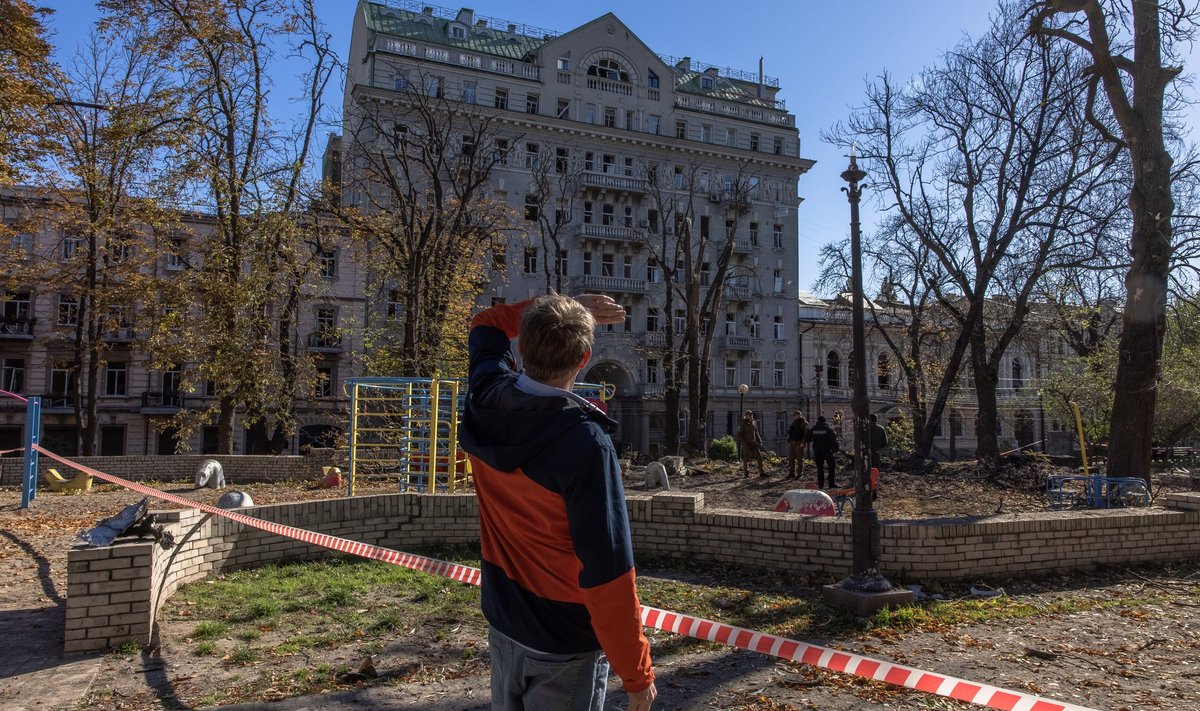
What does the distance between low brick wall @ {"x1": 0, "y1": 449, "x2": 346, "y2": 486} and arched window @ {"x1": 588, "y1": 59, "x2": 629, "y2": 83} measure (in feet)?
111

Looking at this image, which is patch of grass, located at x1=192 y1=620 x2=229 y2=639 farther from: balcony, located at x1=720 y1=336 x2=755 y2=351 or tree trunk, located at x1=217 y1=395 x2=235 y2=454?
balcony, located at x1=720 y1=336 x2=755 y2=351

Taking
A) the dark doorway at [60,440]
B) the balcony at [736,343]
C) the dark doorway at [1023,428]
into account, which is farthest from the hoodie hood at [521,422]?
the dark doorway at [1023,428]

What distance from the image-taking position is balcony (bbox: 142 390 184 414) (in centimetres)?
3591

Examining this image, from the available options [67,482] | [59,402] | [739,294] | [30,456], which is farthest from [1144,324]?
[59,402]

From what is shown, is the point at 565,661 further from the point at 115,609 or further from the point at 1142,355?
the point at 1142,355

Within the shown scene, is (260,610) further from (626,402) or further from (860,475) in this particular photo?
(626,402)

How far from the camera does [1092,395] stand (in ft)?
99.6

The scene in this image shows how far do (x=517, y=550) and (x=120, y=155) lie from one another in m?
24.6

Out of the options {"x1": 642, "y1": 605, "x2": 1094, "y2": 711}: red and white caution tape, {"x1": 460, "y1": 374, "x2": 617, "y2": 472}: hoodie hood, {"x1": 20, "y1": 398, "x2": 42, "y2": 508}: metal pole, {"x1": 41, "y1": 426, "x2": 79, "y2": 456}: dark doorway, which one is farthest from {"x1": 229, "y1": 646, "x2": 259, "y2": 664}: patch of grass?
{"x1": 41, "y1": 426, "x2": 79, "y2": 456}: dark doorway

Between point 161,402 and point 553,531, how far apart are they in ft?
132

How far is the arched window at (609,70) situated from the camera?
45.2m

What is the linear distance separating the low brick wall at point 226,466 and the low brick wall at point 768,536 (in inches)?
368

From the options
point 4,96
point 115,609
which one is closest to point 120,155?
point 4,96

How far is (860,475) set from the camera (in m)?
6.80
